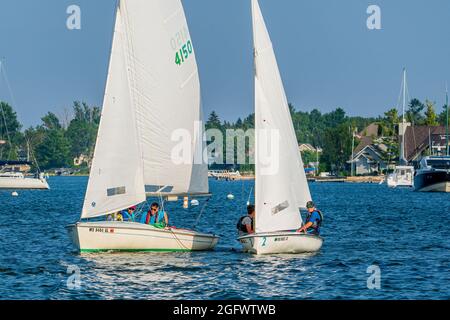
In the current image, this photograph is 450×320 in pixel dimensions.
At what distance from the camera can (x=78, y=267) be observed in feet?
106

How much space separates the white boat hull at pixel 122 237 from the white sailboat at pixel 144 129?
0.03 meters

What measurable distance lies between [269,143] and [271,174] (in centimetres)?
105

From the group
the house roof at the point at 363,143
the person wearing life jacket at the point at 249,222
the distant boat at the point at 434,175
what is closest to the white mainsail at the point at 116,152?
the person wearing life jacket at the point at 249,222

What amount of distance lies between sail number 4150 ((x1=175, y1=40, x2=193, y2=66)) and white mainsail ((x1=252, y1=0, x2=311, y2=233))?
392 centimetres

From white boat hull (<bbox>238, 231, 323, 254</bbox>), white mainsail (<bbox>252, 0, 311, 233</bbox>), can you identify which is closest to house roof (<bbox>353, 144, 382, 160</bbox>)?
white mainsail (<bbox>252, 0, 311, 233</bbox>)

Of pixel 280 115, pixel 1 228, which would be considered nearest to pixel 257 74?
pixel 280 115

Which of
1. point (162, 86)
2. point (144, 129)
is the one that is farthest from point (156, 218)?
point (162, 86)

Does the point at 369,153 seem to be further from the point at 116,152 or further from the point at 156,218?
the point at 116,152

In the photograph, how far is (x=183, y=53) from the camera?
1465 inches

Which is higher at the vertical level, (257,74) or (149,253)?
(257,74)

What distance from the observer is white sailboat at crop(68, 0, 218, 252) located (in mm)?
34312

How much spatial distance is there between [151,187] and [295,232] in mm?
5907
